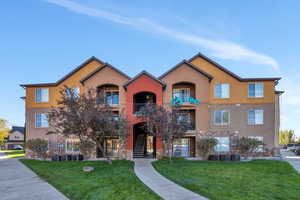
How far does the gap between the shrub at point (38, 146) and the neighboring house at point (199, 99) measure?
1.42m

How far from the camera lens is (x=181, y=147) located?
23891 mm

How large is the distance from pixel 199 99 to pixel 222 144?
542 cm

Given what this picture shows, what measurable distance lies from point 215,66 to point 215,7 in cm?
723

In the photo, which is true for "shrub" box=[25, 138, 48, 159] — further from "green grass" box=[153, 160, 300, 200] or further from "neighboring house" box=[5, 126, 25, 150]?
"neighboring house" box=[5, 126, 25, 150]

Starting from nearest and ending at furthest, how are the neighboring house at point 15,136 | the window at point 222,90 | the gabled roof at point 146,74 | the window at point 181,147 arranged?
the gabled roof at point 146,74
the window at point 181,147
the window at point 222,90
the neighboring house at point 15,136

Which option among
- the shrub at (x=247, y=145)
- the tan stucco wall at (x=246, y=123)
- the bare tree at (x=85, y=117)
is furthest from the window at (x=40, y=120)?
the shrub at (x=247, y=145)

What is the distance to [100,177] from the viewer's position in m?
12.4

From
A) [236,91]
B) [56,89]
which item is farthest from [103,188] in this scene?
[56,89]

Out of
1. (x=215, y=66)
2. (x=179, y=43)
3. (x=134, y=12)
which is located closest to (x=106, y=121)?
(x=134, y=12)

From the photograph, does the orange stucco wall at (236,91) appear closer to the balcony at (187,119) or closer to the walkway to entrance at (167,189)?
the balcony at (187,119)

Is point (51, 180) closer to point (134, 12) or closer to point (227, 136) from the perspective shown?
point (134, 12)

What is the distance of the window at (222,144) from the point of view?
22.9 meters

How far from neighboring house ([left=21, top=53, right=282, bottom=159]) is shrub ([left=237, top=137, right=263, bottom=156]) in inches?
51.5

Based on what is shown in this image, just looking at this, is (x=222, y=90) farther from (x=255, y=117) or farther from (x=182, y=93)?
(x=255, y=117)
